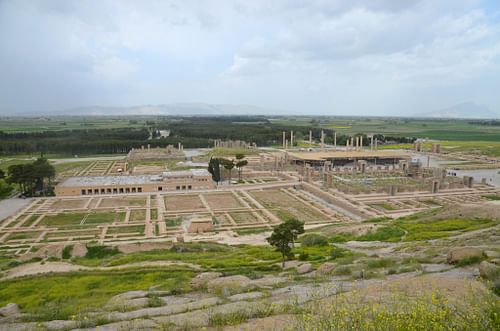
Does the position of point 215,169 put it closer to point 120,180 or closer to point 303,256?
point 120,180

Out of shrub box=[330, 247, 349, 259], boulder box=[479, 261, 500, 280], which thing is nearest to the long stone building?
shrub box=[330, 247, 349, 259]

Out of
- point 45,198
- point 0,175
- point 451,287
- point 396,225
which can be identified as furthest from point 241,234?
point 0,175

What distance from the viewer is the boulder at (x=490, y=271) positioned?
8.85m

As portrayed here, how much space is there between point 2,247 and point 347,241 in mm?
24812

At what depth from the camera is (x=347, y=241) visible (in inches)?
950

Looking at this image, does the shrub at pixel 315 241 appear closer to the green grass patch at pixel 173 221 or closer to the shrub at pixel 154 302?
the green grass patch at pixel 173 221

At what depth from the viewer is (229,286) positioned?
11711mm

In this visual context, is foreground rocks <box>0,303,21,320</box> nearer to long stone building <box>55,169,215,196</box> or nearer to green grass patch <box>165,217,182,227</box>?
green grass patch <box>165,217,182,227</box>

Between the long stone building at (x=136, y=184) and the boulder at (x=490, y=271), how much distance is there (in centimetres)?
3920

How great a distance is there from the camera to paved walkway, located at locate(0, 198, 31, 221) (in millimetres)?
35312

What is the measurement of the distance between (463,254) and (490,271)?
3110 mm

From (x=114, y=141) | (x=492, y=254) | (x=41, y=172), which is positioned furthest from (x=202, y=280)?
(x=114, y=141)

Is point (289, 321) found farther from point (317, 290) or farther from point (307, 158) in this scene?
point (307, 158)

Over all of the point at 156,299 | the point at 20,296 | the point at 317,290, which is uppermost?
the point at 317,290
